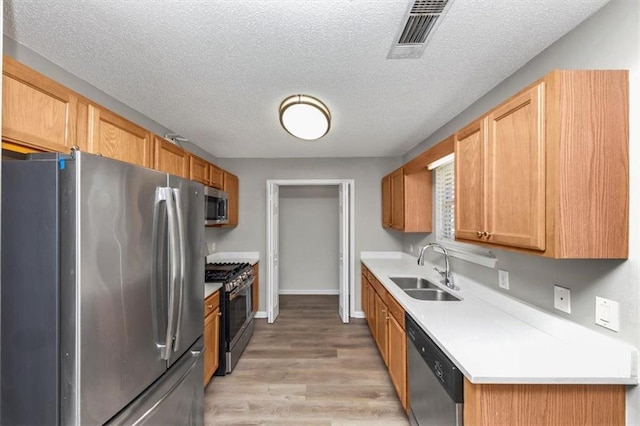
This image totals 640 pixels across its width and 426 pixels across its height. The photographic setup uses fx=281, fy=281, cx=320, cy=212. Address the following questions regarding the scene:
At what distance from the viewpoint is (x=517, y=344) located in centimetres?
135

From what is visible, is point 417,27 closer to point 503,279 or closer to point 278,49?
point 278,49

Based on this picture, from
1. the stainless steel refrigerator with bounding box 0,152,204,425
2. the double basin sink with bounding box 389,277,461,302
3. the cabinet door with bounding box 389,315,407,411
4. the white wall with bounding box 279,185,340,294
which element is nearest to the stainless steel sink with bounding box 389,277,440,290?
the double basin sink with bounding box 389,277,461,302

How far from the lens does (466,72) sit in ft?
5.84

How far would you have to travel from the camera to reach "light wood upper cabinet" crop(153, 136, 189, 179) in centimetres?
212

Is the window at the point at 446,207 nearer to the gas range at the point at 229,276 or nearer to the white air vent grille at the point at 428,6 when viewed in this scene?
the white air vent grille at the point at 428,6

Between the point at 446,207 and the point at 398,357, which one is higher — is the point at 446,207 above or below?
above

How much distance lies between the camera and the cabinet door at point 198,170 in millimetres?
2676

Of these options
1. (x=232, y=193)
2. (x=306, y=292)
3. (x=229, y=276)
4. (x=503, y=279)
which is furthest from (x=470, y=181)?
(x=306, y=292)

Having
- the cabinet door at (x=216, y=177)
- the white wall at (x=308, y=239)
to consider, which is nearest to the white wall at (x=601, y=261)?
the cabinet door at (x=216, y=177)

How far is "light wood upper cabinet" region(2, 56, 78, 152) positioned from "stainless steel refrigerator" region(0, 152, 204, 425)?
241mm

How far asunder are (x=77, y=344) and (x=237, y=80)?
1.62 meters

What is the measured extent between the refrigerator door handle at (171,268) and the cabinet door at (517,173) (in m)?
1.68

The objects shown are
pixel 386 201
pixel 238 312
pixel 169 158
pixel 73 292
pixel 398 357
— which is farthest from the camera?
pixel 386 201

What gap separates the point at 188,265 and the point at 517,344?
5.95 feet
